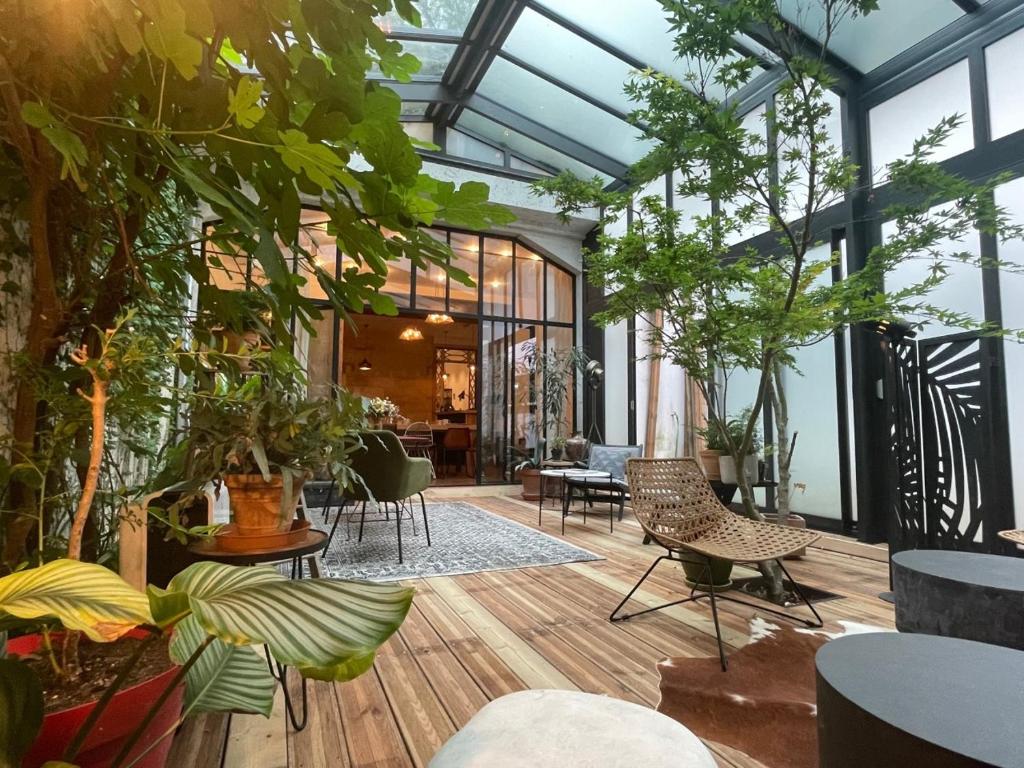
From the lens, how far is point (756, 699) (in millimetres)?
1726

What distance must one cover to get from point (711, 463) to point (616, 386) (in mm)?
3114

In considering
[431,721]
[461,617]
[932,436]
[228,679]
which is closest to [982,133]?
[932,436]

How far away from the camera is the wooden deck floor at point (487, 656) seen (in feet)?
4.76

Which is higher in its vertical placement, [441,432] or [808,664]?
[441,432]

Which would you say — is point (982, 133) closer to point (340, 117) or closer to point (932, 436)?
point (932, 436)

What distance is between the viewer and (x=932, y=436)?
2.94 metres

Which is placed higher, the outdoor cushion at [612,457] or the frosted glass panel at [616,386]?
the frosted glass panel at [616,386]

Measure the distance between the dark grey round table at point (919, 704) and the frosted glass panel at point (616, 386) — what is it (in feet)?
19.8

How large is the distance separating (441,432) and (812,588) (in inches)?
282

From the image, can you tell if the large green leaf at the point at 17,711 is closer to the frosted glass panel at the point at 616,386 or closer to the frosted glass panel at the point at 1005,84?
the frosted glass panel at the point at 1005,84

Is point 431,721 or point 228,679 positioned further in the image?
point 431,721

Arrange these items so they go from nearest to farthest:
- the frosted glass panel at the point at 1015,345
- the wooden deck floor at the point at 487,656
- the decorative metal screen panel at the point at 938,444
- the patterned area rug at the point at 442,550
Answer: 1. the wooden deck floor at the point at 487,656
2. the decorative metal screen panel at the point at 938,444
3. the patterned area rug at the point at 442,550
4. the frosted glass panel at the point at 1015,345

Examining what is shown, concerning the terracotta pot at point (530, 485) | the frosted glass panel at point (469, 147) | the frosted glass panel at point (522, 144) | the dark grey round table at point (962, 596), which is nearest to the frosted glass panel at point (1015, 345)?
the dark grey round table at point (962, 596)

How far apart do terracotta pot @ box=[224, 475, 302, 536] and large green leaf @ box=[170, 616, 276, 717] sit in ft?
1.49
